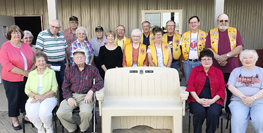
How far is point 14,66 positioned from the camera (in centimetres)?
278

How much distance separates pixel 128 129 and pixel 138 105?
676 mm

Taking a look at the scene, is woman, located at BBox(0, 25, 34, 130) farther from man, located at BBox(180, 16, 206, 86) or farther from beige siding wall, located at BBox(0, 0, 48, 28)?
beige siding wall, located at BBox(0, 0, 48, 28)

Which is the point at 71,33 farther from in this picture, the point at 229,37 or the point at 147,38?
the point at 229,37

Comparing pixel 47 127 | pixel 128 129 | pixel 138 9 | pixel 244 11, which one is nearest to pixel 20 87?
pixel 47 127

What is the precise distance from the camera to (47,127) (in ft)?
8.35

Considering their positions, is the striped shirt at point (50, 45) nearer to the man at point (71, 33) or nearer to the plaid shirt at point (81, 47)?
the plaid shirt at point (81, 47)

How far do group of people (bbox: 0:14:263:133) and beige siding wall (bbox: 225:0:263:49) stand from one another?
3.91m

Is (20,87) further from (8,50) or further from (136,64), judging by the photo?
(136,64)

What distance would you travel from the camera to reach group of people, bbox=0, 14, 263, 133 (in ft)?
8.01

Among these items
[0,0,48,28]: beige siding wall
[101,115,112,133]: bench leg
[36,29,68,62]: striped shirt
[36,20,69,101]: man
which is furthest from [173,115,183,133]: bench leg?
[0,0,48,28]: beige siding wall

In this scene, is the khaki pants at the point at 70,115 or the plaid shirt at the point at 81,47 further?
the plaid shirt at the point at 81,47

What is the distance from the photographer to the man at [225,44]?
116 inches

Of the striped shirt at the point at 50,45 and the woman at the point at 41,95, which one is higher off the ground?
the striped shirt at the point at 50,45

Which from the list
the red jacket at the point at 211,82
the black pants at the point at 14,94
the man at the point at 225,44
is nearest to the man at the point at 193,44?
the man at the point at 225,44
